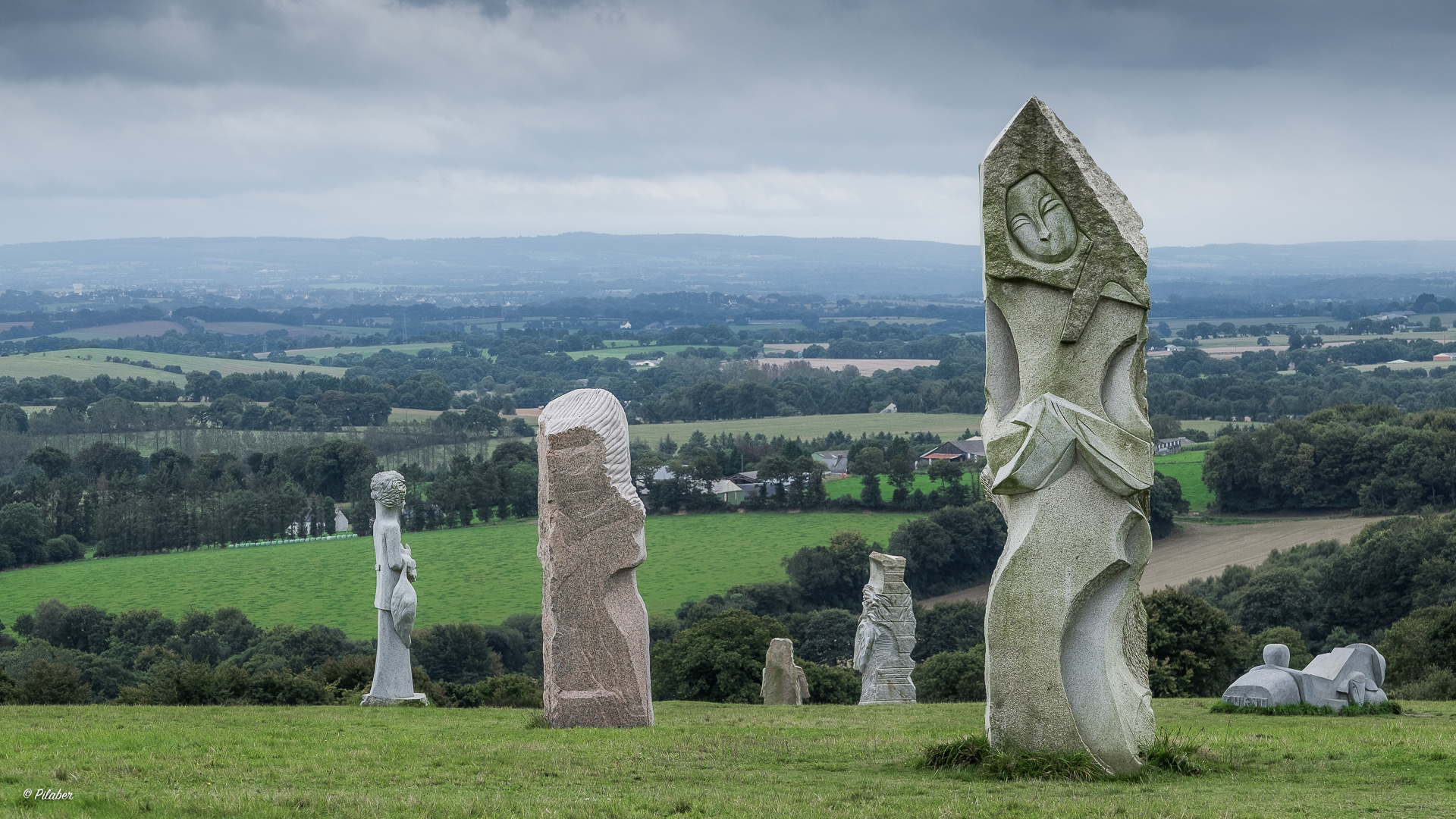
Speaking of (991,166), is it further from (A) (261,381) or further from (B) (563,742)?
(A) (261,381)

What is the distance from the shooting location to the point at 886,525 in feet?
252

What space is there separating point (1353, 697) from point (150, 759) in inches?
675

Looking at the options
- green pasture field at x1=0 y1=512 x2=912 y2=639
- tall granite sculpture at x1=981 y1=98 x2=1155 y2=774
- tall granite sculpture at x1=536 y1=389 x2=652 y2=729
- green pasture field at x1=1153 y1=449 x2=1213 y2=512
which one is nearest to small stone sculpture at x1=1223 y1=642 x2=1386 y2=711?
tall granite sculpture at x1=981 y1=98 x2=1155 y2=774

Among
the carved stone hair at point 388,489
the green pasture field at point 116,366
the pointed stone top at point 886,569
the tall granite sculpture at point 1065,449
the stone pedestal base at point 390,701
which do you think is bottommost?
the green pasture field at point 116,366

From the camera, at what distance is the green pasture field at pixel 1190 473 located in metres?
76.2

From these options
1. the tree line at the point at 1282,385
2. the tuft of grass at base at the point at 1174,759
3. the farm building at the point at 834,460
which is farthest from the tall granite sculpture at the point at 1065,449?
the tree line at the point at 1282,385

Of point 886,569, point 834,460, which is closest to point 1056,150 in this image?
point 886,569

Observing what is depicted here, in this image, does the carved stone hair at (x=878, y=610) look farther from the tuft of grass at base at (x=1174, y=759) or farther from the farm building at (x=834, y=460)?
the farm building at (x=834, y=460)

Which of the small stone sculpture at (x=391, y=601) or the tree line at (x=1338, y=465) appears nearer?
the small stone sculpture at (x=391, y=601)

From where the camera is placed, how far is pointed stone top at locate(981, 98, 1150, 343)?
1305 centimetres

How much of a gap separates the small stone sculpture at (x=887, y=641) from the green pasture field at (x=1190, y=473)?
5158 cm

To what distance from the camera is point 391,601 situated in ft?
72.9

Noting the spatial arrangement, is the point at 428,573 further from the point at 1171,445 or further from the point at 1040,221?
the point at 1040,221

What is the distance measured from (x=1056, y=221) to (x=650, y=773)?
21.2 feet
